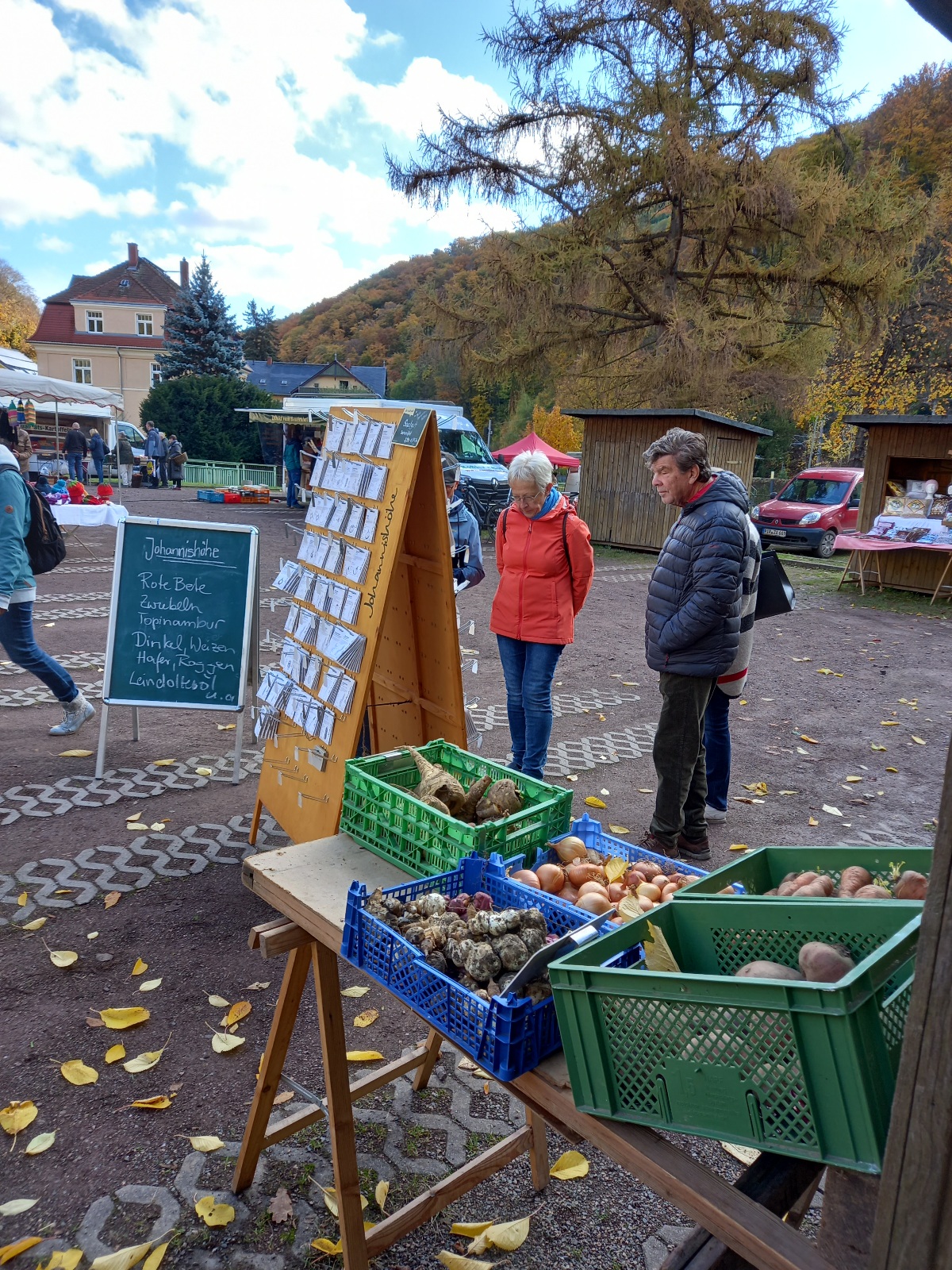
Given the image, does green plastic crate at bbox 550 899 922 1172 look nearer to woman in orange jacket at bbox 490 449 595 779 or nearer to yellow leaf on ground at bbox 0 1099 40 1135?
yellow leaf on ground at bbox 0 1099 40 1135

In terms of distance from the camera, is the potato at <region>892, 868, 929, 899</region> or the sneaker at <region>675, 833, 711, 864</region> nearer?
the potato at <region>892, 868, 929, 899</region>

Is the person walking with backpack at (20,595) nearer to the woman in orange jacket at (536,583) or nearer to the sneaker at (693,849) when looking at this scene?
the woman in orange jacket at (536,583)

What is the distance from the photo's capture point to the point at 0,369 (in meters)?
18.2

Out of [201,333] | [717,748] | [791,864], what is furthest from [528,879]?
[201,333]

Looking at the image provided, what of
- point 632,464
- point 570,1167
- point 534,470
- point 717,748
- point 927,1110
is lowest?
point 570,1167

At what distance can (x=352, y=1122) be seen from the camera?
2137 mm

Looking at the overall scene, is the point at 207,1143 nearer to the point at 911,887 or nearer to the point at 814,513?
the point at 911,887

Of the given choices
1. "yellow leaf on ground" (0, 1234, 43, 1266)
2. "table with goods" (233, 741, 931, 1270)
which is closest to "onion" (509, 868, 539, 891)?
"table with goods" (233, 741, 931, 1270)

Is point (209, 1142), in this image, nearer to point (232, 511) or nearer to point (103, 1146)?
point (103, 1146)

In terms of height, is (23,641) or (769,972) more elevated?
(769,972)

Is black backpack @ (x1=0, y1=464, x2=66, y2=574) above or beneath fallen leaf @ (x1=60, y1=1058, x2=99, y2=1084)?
above

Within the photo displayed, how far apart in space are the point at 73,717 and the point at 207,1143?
405 cm

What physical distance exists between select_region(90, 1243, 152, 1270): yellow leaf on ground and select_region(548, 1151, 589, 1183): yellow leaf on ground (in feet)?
3.93

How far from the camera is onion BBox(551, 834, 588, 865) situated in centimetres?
221
